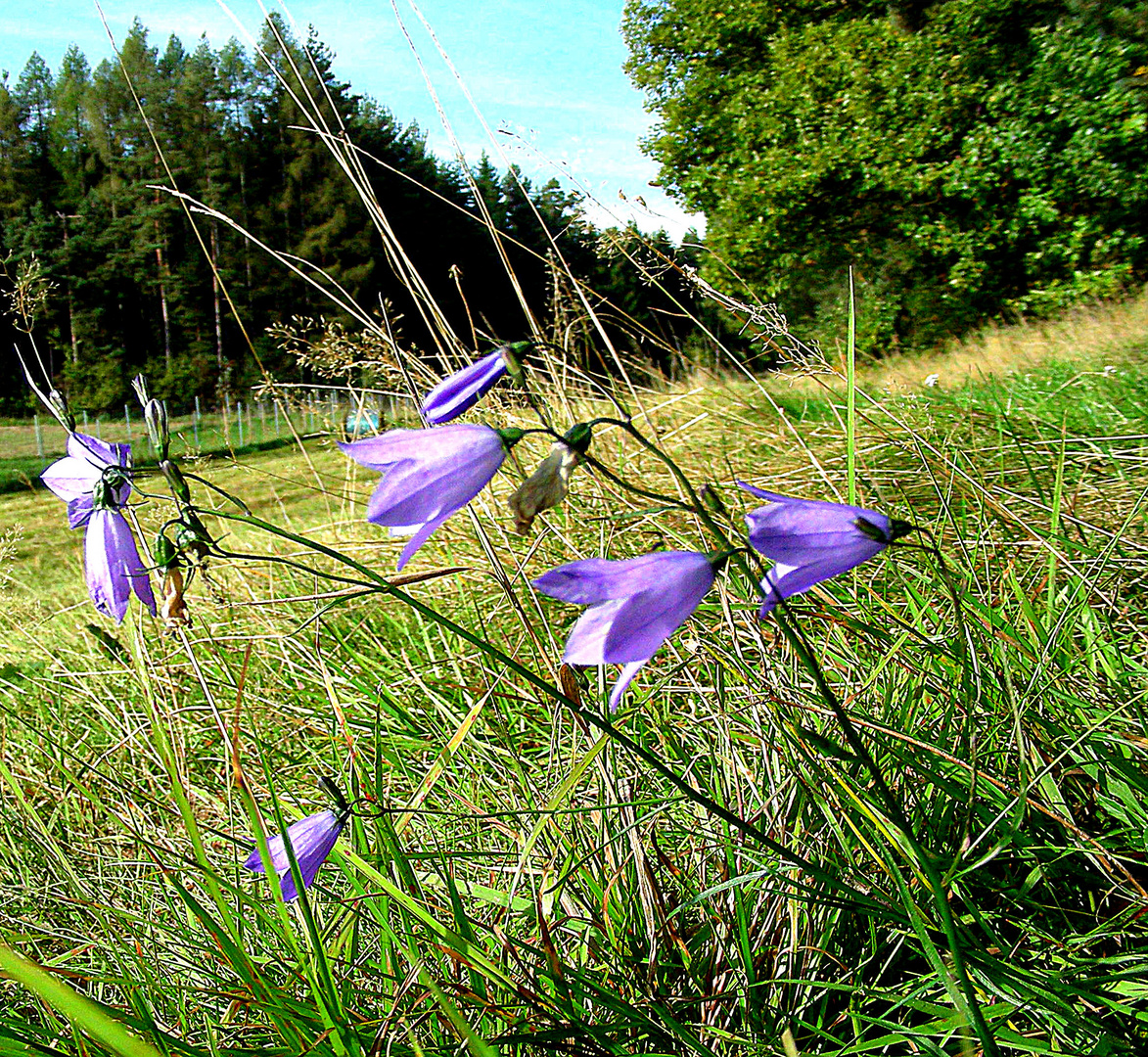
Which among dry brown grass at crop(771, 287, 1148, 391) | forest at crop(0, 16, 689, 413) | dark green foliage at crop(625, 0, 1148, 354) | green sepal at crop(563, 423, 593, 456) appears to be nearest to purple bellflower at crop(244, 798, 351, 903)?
green sepal at crop(563, 423, 593, 456)

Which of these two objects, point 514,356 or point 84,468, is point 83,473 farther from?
point 514,356

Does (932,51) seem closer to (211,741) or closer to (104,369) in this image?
(211,741)

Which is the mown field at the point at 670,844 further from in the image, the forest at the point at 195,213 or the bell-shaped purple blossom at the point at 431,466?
the forest at the point at 195,213

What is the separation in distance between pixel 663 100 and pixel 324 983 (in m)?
13.4

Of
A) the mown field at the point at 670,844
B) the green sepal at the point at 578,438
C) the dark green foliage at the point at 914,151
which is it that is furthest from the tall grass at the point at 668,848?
the dark green foliage at the point at 914,151

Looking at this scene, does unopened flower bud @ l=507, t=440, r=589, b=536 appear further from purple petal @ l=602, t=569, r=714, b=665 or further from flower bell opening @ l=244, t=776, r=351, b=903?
flower bell opening @ l=244, t=776, r=351, b=903

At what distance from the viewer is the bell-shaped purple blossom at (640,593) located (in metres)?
0.52

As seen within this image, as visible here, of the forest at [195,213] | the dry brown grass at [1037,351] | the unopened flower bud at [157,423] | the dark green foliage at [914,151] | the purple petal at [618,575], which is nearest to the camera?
the purple petal at [618,575]

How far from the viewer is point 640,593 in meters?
0.53

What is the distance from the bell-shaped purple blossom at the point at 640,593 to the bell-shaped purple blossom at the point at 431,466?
4.1 inches

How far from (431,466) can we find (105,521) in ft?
1.33

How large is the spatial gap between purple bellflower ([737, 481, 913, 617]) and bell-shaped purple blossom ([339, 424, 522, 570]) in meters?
0.18

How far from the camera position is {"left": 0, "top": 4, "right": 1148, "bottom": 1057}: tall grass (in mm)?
694

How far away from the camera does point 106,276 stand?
21797 mm
